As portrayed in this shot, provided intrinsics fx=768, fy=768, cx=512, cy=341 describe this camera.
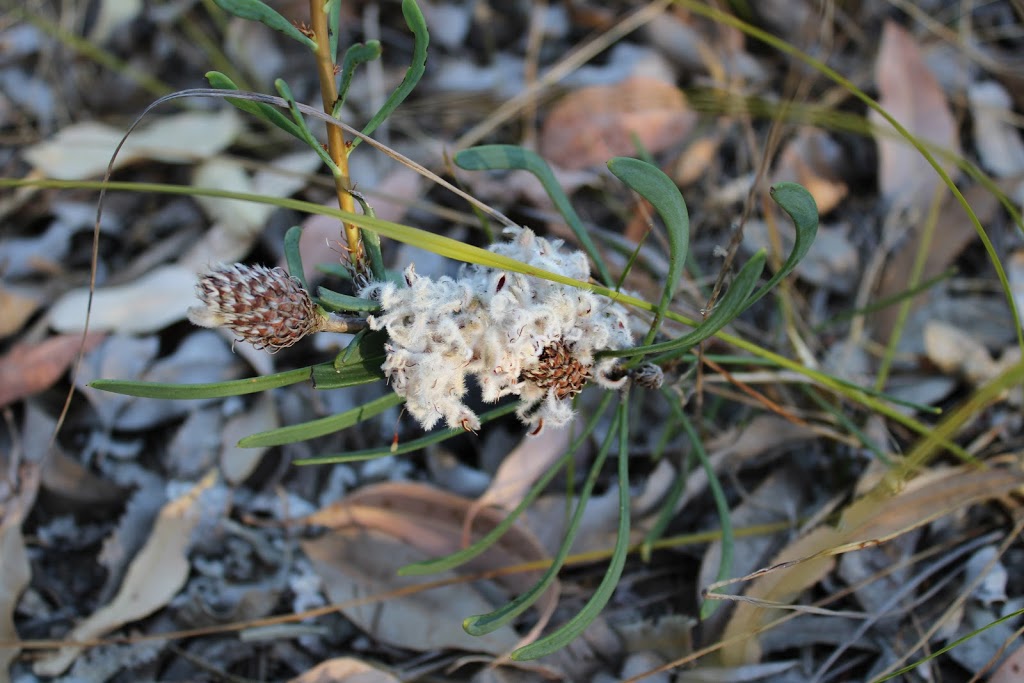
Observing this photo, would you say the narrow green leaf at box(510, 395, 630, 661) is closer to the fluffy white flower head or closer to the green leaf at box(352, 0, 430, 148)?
the fluffy white flower head

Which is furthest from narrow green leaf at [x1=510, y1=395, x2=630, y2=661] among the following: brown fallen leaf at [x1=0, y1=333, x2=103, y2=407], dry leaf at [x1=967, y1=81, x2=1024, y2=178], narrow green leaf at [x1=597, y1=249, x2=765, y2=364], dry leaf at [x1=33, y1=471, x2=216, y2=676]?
dry leaf at [x1=967, y1=81, x2=1024, y2=178]

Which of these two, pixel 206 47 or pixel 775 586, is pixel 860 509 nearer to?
pixel 775 586

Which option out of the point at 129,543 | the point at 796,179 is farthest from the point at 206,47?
the point at 796,179

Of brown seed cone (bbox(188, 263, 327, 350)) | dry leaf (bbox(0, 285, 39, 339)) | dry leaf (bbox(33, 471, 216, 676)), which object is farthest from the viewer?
dry leaf (bbox(0, 285, 39, 339))

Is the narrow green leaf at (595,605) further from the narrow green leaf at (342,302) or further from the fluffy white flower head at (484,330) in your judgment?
the narrow green leaf at (342,302)

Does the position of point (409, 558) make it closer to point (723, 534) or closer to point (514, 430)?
point (514, 430)
